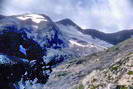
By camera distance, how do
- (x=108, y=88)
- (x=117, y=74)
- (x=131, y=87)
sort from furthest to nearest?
(x=117, y=74) → (x=108, y=88) → (x=131, y=87)

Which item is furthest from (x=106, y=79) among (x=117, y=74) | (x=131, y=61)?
(x=131, y=61)

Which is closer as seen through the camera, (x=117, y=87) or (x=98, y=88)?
(x=117, y=87)

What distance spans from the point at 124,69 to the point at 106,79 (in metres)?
14.7

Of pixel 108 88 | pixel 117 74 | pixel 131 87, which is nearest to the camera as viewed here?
pixel 131 87

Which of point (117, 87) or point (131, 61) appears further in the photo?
point (131, 61)

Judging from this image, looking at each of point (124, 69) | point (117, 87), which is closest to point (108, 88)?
point (117, 87)

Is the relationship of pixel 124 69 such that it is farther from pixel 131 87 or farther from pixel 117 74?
pixel 131 87

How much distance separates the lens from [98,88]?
7692 inches

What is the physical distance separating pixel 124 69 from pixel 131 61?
8284 millimetres

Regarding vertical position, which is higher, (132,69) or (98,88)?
(132,69)

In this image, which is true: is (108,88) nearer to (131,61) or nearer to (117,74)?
(117,74)

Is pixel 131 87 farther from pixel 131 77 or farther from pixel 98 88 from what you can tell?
pixel 98 88

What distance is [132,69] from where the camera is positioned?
188500 mm

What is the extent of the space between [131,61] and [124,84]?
27.6 m
